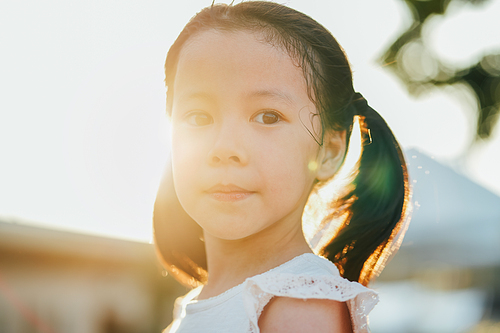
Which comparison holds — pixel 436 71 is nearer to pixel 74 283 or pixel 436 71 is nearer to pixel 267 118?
pixel 267 118

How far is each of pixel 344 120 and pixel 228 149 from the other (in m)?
0.57

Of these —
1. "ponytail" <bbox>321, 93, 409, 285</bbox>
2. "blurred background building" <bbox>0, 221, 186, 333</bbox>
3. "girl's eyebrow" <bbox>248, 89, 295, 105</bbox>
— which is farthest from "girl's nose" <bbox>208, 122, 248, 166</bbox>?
"blurred background building" <bbox>0, 221, 186, 333</bbox>

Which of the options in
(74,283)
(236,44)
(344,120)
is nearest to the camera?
(236,44)

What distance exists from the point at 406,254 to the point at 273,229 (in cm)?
742

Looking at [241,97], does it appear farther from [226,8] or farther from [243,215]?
[226,8]

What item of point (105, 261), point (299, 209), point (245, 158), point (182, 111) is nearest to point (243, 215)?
point (245, 158)

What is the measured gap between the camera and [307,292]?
1.02 metres

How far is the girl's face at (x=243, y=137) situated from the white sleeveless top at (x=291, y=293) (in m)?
0.18

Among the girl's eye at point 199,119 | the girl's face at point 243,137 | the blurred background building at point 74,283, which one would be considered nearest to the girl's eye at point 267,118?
the girl's face at point 243,137

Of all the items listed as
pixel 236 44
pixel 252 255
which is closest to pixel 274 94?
pixel 236 44

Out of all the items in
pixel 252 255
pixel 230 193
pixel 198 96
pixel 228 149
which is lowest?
pixel 252 255

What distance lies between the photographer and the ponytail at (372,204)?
5.18 ft

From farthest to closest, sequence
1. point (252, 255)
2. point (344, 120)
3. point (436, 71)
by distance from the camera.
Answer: point (436, 71) < point (344, 120) < point (252, 255)

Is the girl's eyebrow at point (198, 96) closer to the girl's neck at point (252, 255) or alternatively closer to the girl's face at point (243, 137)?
the girl's face at point (243, 137)
